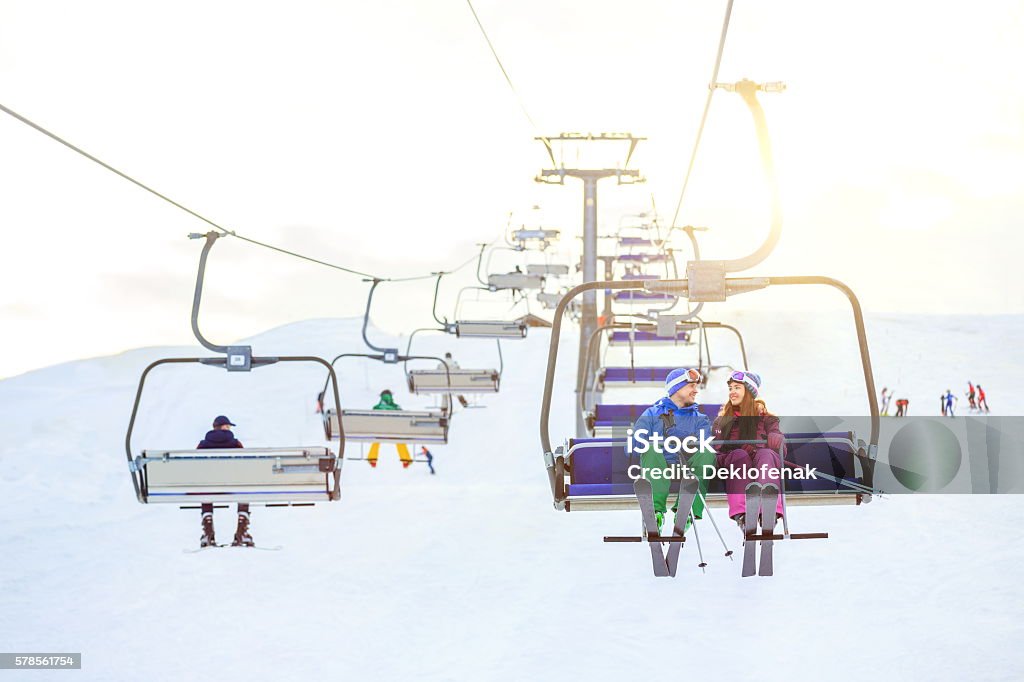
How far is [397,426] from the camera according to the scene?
16297mm

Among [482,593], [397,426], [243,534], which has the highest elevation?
[397,426]

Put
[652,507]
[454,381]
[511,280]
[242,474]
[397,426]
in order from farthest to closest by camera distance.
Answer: [511,280]
[454,381]
[397,426]
[242,474]
[652,507]

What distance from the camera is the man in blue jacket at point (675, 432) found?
7.67m

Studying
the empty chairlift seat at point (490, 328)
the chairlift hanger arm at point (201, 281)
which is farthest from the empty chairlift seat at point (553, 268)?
the chairlift hanger arm at point (201, 281)

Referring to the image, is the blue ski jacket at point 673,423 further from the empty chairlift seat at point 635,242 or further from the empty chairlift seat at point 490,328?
the empty chairlift seat at point 635,242

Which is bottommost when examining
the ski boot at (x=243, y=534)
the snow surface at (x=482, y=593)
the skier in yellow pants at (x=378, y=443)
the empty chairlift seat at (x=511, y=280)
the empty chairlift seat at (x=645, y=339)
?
the snow surface at (x=482, y=593)

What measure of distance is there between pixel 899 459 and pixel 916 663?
11754mm

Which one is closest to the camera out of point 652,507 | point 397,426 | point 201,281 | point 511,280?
point 652,507

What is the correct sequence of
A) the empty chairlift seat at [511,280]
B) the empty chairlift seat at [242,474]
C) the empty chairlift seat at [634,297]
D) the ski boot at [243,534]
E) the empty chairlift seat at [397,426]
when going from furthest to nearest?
the empty chairlift seat at [511,280] < the empty chairlift seat at [634,297] < the empty chairlift seat at [397,426] < the ski boot at [243,534] < the empty chairlift seat at [242,474]

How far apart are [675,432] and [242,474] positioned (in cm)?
509

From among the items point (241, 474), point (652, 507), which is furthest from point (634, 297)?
point (652, 507)

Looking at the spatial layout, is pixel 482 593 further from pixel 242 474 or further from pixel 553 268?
pixel 553 268

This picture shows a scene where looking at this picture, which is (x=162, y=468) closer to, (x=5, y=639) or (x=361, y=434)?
(x=5, y=639)

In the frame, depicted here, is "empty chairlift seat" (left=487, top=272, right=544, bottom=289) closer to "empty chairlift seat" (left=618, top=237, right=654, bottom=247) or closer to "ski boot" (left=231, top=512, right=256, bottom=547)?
"empty chairlift seat" (left=618, top=237, right=654, bottom=247)
